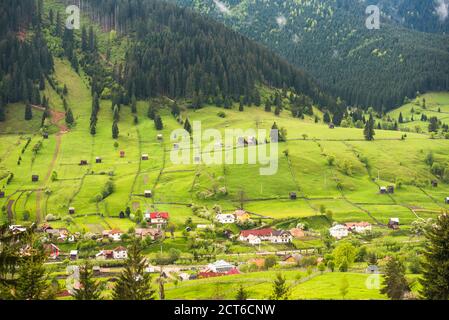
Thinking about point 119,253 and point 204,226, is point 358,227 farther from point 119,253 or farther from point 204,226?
point 119,253

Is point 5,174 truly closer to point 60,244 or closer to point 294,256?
point 60,244

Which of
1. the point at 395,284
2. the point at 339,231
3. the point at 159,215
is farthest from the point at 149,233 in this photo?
the point at 395,284

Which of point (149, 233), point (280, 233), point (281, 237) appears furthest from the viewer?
point (280, 233)

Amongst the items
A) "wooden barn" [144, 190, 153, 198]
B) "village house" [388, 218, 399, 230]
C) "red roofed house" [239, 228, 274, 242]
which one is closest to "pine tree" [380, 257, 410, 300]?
"red roofed house" [239, 228, 274, 242]

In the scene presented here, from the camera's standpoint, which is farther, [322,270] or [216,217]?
[216,217]
